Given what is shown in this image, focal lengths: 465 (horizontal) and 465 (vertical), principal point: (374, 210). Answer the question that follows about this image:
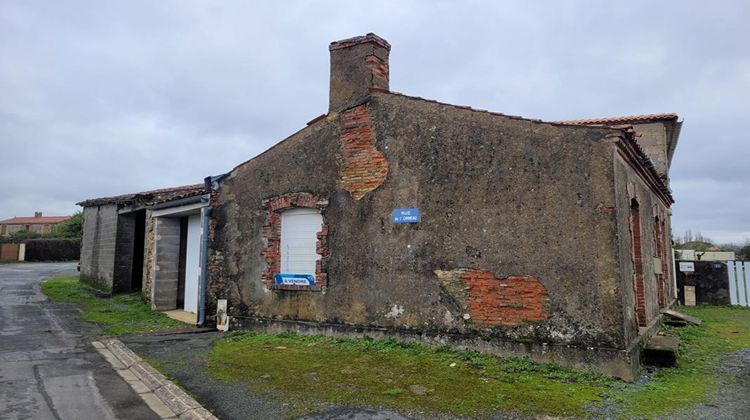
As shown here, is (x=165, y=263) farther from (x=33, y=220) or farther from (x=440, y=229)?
(x=33, y=220)

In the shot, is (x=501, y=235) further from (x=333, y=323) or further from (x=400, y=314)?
(x=333, y=323)

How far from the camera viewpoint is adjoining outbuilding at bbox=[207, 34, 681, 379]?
23.0 ft

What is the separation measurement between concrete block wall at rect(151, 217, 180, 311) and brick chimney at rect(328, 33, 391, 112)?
7.23 m

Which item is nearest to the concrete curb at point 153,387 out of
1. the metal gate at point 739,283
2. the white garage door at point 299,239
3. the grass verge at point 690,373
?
the white garage door at point 299,239

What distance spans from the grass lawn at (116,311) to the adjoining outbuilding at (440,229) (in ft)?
5.90

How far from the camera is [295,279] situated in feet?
32.8

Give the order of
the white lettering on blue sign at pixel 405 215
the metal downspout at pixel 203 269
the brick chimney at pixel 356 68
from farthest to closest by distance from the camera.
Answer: the metal downspout at pixel 203 269 < the brick chimney at pixel 356 68 < the white lettering on blue sign at pixel 405 215

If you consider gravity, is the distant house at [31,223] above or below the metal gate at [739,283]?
above

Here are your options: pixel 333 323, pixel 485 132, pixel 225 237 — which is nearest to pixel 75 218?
pixel 225 237

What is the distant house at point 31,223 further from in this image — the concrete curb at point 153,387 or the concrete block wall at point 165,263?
the concrete curb at point 153,387

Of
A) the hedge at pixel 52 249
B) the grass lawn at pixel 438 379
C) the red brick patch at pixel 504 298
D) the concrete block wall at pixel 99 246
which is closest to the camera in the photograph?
the grass lawn at pixel 438 379

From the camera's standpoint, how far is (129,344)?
9.06m

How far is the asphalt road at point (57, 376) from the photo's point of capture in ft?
17.5

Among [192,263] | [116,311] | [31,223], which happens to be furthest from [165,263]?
[31,223]
